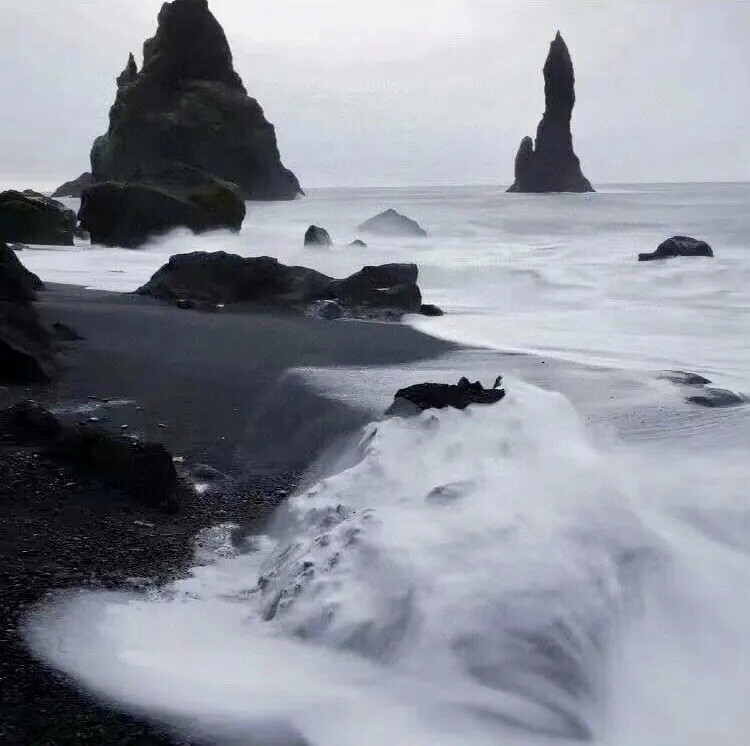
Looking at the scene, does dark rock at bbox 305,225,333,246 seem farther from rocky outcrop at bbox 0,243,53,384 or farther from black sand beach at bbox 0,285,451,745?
rocky outcrop at bbox 0,243,53,384

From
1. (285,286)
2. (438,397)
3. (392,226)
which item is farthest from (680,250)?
(438,397)

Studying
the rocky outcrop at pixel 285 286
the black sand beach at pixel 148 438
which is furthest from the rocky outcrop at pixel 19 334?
the rocky outcrop at pixel 285 286

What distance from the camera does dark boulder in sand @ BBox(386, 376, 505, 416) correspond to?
192 inches

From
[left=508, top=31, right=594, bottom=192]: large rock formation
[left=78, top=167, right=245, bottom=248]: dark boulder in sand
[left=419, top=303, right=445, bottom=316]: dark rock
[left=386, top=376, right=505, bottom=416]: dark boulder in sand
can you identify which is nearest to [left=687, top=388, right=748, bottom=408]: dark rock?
[left=386, top=376, right=505, bottom=416]: dark boulder in sand

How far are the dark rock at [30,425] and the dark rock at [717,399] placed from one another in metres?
3.71

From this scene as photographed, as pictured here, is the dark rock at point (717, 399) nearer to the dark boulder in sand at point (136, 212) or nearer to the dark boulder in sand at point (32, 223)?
the dark boulder in sand at point (136, 212)

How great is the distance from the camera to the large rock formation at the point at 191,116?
51000 millimetres

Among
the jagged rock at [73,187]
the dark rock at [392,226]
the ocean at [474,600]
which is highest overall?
the jagged rock at [73,187]

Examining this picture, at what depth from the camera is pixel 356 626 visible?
9.86 feet

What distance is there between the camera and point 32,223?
19.1m

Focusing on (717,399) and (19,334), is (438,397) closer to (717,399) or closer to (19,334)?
(717,399)

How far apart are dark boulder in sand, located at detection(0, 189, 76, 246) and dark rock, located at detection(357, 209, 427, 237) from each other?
34.8 feet

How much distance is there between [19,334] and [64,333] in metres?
0.77

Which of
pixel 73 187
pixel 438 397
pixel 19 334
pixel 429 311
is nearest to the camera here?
pixel 438 397
